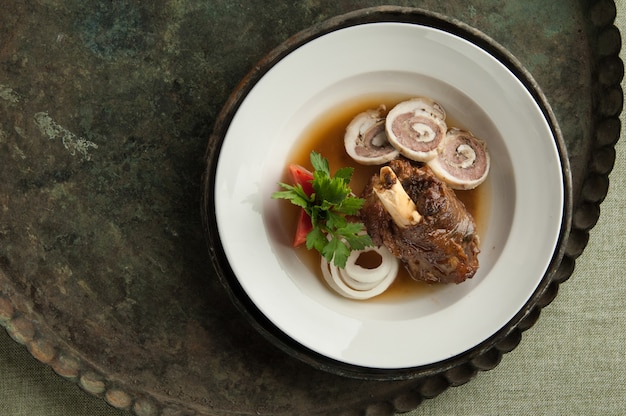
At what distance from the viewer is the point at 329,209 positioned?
3.01 m

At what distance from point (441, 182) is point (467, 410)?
3.91ft

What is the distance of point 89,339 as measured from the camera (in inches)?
125

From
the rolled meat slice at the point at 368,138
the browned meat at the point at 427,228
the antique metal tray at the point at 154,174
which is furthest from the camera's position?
the rolled meat slice at the point at 368,138

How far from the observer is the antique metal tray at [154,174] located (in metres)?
3.10

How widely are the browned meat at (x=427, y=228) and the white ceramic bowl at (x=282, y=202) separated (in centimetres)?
15

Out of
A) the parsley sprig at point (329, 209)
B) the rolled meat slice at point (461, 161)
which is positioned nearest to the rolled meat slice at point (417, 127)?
the rolled meat slice at point (461, 161)

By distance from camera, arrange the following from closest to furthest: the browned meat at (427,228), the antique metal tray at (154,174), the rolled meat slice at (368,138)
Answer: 1. the browned meat at (427,228)
2. the antique metal tray at (154,174)
3. the rolled meat slice at (368,138)

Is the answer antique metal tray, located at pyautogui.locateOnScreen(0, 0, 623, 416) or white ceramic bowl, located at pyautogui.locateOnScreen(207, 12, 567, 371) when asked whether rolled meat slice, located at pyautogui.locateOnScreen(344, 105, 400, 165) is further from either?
antique metal tray, located at pyautogui.locateOnScreen(0, 0, 623, 416)

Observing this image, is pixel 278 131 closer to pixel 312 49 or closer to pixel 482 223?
pixel 312 49

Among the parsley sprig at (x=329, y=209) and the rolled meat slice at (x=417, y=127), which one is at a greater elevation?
the rolled meat slice at (x=417, y=127)

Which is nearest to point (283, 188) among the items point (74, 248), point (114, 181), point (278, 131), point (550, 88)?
point (278, 131)

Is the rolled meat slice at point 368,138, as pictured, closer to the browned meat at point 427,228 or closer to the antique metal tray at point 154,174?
the browned meat at point 427,228

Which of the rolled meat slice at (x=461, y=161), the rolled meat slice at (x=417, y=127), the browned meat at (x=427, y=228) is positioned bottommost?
the browned meat at (x=427, y=228)

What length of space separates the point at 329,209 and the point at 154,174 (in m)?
0.82
